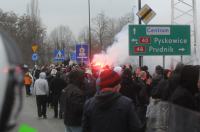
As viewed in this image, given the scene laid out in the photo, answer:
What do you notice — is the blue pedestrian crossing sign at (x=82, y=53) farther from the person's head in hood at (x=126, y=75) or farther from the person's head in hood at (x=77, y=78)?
the person's head in hood at (x=77, y=78)

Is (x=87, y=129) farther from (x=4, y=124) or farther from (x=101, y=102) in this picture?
(x=4, y=124)

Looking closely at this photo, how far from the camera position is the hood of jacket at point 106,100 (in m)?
4.97

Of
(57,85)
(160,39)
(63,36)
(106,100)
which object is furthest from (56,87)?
(63,36)

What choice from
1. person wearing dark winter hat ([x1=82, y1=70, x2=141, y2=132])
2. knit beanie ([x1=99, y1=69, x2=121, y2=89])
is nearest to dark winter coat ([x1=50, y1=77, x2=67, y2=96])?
knit beanie ([x1=99, y1=69, x2=121, y2=89])

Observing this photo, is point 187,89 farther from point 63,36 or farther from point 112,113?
point 63,36

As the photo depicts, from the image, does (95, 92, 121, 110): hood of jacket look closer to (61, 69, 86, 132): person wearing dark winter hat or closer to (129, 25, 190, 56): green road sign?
(61, 69, 86, 132): person wearing dark winter hat

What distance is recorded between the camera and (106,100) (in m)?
5.00

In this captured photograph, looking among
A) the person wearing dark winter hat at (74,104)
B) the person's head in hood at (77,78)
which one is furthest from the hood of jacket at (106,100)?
the person's head in hood at (77,78)

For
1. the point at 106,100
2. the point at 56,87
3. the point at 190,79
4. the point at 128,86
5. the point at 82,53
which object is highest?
the point at 82,53

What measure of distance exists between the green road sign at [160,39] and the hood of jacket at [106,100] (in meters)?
9.42

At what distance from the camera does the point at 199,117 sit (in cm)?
537

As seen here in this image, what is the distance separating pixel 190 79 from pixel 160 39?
8292mm

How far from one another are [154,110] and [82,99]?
107cm

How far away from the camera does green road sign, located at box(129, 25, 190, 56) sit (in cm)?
1438
